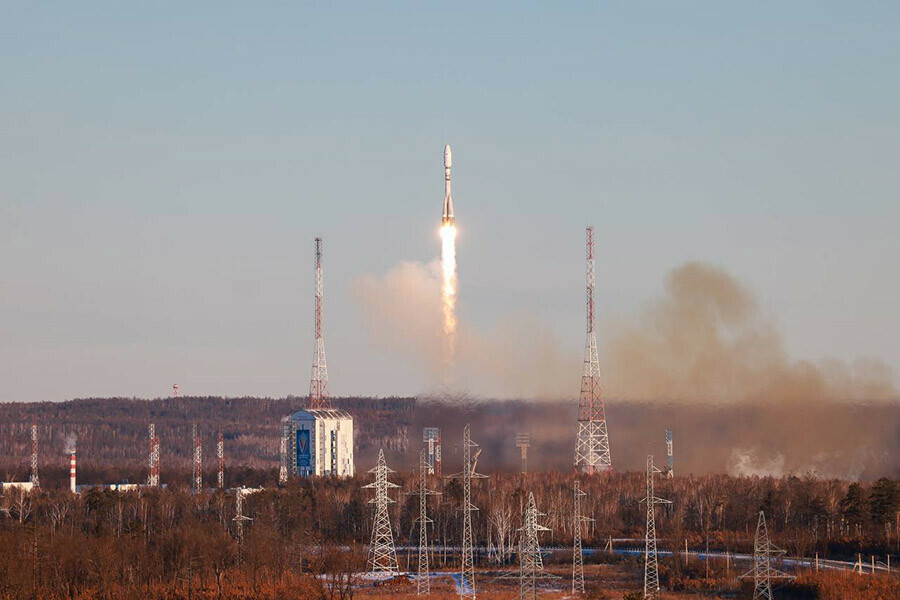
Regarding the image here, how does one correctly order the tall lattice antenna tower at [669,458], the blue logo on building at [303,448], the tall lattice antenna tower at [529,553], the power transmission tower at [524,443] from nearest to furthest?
the tall lattice antenna tower at [529,553]
the tall lattice antenna tower at [669,458]
the power transmission tower at [524,443]
the blue logo on building at [303,448]

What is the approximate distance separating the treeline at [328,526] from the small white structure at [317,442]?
4.88 m

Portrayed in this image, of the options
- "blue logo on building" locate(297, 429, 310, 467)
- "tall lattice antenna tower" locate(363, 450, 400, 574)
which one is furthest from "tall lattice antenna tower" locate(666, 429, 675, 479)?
"blue logo on building" locate(297, 429, 310, 467)

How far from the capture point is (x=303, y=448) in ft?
499

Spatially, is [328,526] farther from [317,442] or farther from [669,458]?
[669,458]

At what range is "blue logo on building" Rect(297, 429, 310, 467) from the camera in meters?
151

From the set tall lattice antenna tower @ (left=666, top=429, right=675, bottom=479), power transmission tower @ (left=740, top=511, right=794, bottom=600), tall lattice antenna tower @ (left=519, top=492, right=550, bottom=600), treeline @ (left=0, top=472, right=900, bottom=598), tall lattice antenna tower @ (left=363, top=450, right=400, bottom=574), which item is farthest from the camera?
tall lattice antenna tower @ (left=666, top=429, right=675, bottom=479)

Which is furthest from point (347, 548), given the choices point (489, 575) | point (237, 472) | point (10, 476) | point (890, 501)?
point (10, 476)

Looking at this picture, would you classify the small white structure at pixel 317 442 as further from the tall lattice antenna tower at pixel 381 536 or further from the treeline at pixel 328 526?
the tall lattice antenna tower at pixel 381 536

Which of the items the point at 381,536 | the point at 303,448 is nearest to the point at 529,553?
the point at 381,536

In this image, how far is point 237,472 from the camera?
17475cm

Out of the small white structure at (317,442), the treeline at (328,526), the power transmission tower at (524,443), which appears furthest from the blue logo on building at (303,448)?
the power transmission tower at (524,443)

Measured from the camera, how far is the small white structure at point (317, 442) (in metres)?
150

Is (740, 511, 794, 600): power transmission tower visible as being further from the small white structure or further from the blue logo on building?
the blue logo on building

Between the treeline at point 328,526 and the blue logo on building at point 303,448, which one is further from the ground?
the blue logo on building at point 303,448
